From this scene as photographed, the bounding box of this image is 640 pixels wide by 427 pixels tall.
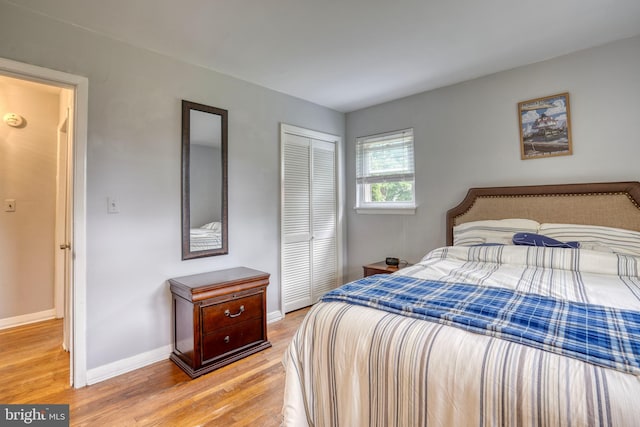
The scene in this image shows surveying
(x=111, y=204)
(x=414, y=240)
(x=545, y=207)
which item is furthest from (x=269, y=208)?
(x=545, y=207)

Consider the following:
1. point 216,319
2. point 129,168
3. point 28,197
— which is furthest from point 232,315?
point 28,197

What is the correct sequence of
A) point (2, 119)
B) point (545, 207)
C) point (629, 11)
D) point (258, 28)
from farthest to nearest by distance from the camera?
point (2, 119)
point (545, 207)
point (258, 28)
point (629, 11)

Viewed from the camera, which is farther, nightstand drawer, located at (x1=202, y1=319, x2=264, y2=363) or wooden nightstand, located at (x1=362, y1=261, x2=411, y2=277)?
wooden nightstand, located at (x1=362, y1=261, x2=411, y2=277)

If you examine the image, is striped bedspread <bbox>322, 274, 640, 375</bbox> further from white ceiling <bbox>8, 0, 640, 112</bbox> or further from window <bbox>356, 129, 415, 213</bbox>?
window <bbox>356, 129, 415, 213</bbox>

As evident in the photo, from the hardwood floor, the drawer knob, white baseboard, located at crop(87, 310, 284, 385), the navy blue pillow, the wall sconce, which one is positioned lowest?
the hardwood floor

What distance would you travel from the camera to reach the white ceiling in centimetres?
192

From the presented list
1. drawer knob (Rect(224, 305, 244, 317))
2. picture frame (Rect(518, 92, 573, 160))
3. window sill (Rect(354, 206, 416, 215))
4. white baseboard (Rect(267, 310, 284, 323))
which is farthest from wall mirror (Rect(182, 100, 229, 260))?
picture frame (Rect(518, 92, 573, 160))

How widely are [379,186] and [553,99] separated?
6.07ft

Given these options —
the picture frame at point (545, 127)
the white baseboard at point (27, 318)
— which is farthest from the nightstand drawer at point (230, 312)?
the picture frame at point (545, 127)

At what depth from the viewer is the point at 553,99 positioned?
261 centimetres

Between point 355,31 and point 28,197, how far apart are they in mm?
3636

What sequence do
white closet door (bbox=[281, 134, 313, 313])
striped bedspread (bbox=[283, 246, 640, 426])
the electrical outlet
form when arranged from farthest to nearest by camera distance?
white closet door (bbox=[281, 134, 313, 313]) < the electrical outlet < striped bedspread (bbox=[283, 246, 640, 426])

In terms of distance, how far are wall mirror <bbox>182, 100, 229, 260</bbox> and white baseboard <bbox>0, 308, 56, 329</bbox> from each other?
6.74 ft

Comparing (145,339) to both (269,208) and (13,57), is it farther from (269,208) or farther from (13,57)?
(13,57)
